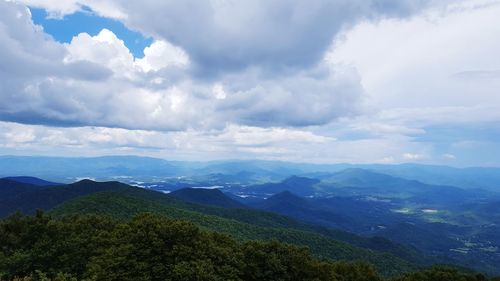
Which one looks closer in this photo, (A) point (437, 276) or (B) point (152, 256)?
(B) point (152, 256)

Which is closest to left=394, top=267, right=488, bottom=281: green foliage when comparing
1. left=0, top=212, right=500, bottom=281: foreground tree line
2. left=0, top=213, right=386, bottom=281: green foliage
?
left=0, top=212, right=500, bottom=281: foreground tree line

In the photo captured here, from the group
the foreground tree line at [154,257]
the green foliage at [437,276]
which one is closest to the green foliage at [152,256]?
the foreground tree line at [154,257]

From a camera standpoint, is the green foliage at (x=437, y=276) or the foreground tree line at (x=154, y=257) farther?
the green foliage at (x=437, y=276)

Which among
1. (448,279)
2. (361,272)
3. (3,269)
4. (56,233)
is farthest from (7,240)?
(448,279)

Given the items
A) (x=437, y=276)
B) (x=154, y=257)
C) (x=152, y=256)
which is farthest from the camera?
(x=437, y=276)

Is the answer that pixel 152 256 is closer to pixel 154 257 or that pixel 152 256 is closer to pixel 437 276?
pixel 154 257

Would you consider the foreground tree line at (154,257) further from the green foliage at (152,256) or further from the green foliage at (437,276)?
the green foliage at (437,276)

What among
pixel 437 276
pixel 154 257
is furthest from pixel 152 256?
pixel 437 276

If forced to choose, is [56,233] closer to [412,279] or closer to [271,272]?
[271,272]

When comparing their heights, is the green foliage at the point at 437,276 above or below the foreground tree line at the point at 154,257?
below
